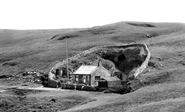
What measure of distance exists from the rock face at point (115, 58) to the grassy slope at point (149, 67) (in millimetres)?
3238

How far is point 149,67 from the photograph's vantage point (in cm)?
6259

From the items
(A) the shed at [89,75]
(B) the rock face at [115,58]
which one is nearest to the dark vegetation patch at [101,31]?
(B) the rock face at [115,58]

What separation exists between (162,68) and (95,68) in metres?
11.7

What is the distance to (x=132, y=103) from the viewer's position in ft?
138

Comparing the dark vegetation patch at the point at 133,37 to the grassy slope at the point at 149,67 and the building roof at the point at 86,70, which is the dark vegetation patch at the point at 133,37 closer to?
the grassy slope at the point at 149,67

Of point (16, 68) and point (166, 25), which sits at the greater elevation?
point (166, 25)

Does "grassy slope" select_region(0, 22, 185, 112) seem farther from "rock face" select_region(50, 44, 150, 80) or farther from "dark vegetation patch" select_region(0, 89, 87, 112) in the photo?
"dark vegetation patch" select_region(0, 89, 87, 112)

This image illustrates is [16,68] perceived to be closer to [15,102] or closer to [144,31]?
[15,102]

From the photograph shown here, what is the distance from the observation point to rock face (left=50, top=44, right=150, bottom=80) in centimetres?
7331

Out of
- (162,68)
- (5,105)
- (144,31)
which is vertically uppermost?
(144,31)

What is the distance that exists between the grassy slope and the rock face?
3.24 metres

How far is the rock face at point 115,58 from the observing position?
2886 inches

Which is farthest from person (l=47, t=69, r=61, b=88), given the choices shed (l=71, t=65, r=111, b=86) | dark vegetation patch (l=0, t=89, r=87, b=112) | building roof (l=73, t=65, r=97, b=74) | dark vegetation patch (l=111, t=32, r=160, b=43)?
dark vegetation patch (l=111, t=32, r=160, b=43)

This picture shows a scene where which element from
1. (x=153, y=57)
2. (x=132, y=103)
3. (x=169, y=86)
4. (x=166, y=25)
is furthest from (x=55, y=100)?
(x=166, y=25)
